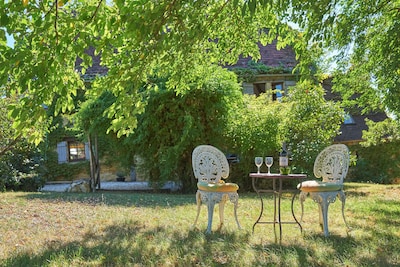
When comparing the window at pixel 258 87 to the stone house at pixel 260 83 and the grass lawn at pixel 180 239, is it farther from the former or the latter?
the grass lawn at pixel 180 239

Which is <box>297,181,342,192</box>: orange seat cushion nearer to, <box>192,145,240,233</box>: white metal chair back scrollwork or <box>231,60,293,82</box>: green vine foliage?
<box>192,145,240,233</box>: white metal chair back scrollwork

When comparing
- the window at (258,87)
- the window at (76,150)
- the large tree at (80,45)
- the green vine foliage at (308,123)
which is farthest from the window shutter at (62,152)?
the large tree at (80,45)

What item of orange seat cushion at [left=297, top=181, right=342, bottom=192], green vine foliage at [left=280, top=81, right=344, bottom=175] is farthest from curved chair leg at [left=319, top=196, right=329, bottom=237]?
green vine foliage at [left=280, top=81, right=344, bottom=175]

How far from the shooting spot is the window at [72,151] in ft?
49.6

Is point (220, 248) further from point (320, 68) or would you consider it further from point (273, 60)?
point (273, 60)

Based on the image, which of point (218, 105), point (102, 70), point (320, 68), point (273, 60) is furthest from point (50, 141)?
point (320, 68)

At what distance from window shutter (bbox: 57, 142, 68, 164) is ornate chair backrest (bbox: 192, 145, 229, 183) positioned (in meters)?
11.6

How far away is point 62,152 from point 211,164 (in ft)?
38.9

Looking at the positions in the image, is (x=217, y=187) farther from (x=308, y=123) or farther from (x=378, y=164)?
(x=378, y=164)

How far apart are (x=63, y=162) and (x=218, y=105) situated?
8.09 metres

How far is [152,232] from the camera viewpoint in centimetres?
467

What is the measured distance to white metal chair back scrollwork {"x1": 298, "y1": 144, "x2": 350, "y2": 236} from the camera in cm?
445

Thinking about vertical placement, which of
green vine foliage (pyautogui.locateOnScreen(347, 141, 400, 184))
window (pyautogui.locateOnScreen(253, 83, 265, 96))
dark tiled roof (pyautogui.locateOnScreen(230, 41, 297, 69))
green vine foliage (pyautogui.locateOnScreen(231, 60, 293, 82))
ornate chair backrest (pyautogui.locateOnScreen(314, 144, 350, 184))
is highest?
dark tiled roof (pyautogui.locateOnScreen(230, 41, 297, 69))

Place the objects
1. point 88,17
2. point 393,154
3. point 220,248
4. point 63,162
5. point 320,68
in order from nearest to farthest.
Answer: point 88,17 < point 220,248 < point 320,68 < point 393,154 < point 63,162
